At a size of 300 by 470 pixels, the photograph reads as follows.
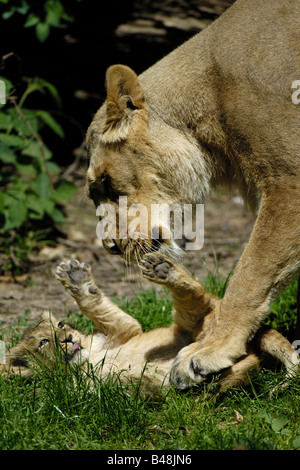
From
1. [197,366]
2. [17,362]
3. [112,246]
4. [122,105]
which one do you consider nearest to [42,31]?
[122,105]

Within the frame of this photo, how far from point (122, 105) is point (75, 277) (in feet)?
3.99

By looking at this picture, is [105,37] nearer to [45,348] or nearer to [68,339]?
[68,339]

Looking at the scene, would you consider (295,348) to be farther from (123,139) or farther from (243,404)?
(123,139)

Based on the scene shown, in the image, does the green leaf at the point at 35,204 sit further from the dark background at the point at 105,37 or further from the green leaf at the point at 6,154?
the dark background at the point at 105,37

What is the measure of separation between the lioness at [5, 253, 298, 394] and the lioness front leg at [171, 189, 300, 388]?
134mm

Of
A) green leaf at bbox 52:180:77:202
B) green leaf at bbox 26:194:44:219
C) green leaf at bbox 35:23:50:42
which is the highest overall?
green leaf at bbox 35:23:50:42

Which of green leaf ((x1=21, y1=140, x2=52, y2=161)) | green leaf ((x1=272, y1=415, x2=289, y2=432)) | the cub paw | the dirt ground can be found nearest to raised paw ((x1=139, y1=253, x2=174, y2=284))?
the cub paw

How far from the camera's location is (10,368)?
3.96 m

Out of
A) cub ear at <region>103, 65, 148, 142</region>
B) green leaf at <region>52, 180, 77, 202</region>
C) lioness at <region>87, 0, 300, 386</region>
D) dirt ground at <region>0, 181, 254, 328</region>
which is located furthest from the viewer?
green leaf at <region>52, 180, 77, 202</region>

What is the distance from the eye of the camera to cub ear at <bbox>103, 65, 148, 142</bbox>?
4.01 meters

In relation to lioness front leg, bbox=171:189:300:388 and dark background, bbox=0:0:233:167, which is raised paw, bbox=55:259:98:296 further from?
dark background, bbox=0:0:233:167

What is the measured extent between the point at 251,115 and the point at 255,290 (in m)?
1.01

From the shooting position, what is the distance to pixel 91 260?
21.9 ft

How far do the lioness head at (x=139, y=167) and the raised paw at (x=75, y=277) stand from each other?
1.05 feet
